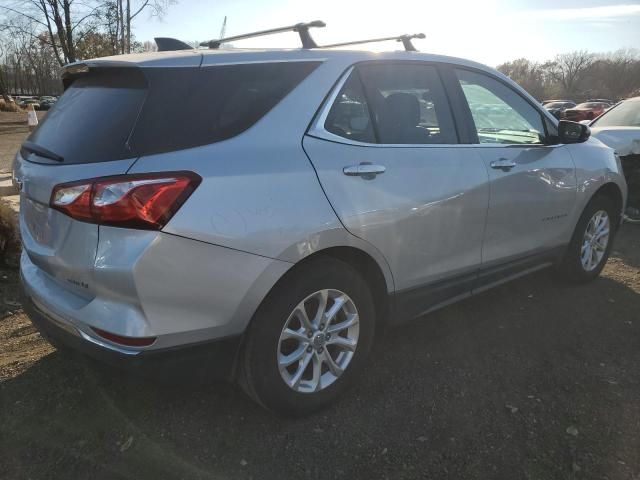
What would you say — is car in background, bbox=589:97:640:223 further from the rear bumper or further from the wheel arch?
the rear bumper

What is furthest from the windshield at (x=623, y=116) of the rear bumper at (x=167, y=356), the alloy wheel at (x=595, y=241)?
the rear bumper at (x=167, y=356)

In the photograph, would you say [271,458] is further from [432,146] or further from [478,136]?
[478,136]

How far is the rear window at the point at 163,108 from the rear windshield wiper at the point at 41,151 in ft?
0.08

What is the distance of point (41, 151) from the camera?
247 centimetres

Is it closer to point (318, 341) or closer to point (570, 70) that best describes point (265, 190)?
point (318, 341)

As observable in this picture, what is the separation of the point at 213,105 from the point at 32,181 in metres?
A: 0.90

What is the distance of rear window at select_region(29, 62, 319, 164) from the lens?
2176 millimetres

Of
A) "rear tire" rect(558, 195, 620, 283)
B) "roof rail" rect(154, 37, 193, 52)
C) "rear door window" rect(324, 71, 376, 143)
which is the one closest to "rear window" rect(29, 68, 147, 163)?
"roof rail" rect(154, 37, 193, 52)

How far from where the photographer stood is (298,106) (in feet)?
8.29

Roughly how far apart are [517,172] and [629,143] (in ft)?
14.7

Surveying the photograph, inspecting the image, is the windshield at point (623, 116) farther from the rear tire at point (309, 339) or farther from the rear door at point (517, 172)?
the rear tire at point (309, 339)

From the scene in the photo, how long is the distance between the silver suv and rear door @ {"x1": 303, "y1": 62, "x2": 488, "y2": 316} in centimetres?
1

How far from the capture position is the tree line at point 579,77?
81.1 metres

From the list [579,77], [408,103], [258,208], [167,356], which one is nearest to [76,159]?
[258,208]
